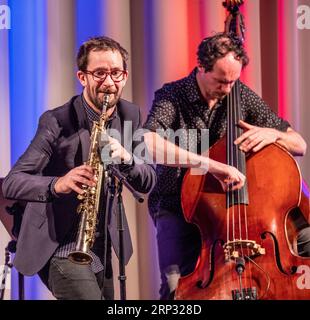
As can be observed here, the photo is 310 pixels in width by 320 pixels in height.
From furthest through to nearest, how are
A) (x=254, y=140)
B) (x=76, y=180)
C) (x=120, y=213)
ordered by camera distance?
(x=254, y=140) < (x=76, y=180) < (x=120, y=213)

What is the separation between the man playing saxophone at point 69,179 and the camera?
7.86 ft

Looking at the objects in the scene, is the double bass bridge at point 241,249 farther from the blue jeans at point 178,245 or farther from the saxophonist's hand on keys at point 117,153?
the saxophonist's hand on keys at point 117,153

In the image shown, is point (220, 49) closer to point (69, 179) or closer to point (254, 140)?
point (254, 140)

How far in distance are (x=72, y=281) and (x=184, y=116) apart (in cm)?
81

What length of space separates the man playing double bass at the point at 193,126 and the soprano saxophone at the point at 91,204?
0.69ft

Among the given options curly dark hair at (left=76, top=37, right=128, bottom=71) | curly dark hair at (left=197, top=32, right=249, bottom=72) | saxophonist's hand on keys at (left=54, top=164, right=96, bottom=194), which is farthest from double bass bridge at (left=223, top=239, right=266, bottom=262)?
curly dark hair at (left=76, top=37, right=128, bottom=71)

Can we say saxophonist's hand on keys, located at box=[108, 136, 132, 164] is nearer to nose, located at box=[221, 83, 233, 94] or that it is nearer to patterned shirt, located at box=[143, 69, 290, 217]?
patterned shirt, located at box=[143, 69, 290, 217]

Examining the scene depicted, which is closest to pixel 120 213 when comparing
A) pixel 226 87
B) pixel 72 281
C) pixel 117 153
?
pixel 117 153

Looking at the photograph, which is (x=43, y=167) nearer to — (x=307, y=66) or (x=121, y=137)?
(x=121, y=137)

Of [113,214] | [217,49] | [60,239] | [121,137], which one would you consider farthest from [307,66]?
[60,239]

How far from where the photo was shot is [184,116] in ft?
8.93

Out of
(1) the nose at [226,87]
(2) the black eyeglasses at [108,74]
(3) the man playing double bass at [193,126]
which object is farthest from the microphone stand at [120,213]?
(1) the nose at [226,87]

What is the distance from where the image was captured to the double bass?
2277mm
